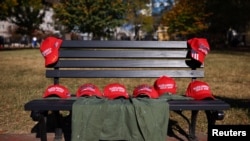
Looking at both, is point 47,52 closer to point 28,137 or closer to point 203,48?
point 28,137

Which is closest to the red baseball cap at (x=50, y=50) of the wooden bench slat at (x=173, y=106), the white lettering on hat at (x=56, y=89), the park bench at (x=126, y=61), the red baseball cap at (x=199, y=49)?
the park bench at (x=126, y=61)

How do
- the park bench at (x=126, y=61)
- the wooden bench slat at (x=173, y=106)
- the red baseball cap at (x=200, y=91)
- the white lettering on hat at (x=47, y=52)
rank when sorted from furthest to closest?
1. the park bench at (x=126, y=61)
2. the white lettering on hat at (x=47, y=52)
3. the red baseball cap at (x=200, y=91)
4. the wooden bench slat at (x=173, y=106)

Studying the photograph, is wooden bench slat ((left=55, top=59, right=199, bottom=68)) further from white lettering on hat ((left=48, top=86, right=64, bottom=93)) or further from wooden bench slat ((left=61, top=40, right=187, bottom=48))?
white lettering on hat ((left=48, top=86, right=64, bottom=93))

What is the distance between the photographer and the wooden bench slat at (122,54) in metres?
5.34

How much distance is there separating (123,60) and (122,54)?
86mm

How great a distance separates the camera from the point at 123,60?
5355 millimetres

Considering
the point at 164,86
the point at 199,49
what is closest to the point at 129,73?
the point at 164,86

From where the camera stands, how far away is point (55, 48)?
5184 mm

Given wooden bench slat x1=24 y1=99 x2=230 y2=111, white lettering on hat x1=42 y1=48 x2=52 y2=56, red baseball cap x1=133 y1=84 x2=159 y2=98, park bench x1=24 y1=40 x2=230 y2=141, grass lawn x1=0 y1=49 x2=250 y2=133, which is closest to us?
wooden bench slat x1=24 y1=99 x2=230 y2=111

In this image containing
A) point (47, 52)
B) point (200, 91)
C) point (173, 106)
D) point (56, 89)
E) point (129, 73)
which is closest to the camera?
point (173, 106)

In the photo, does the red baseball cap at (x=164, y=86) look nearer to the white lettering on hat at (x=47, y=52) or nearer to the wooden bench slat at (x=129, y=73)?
the wooden bench slat at (x=129, y=73)

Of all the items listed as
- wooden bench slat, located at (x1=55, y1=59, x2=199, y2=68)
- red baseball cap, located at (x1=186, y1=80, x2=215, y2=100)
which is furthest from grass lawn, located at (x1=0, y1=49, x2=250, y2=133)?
red baseball cap, located at (x1=186, y1=80, x2=215, y2=100)

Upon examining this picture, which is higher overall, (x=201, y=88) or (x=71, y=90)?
(x=201, y=88)

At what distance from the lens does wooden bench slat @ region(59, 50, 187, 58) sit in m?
5.34
